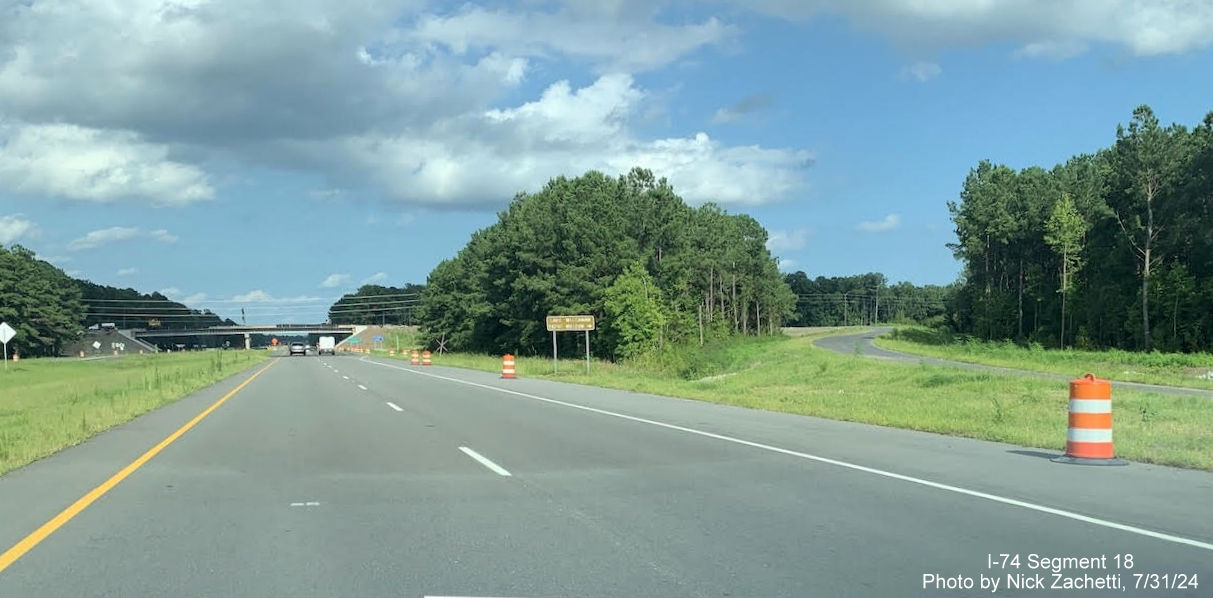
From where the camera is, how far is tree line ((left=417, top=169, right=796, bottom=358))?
7306cm

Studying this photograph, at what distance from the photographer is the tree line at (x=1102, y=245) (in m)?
65.6

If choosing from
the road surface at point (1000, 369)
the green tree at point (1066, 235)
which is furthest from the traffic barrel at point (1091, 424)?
the green tree at point (1066, 235)

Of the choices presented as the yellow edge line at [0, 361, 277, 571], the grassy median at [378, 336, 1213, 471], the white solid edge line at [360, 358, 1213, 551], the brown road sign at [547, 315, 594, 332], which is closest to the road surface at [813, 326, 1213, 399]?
the grassy median at [378, 336, 1213, 471]

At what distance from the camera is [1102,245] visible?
79.5 metres

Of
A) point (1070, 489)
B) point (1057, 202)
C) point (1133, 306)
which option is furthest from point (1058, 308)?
point (1070, 489)

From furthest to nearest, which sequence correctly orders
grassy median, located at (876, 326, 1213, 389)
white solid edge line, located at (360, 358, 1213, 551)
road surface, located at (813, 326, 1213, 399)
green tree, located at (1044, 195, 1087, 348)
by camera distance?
green tree, located at (1044, 195, 1087, 348) < grassy median, located at (876, 326, 1213, 389) < road surface, located at (813, 326, 1213, 399) < white solid edge line, located at (360, 358, 1213, 551)

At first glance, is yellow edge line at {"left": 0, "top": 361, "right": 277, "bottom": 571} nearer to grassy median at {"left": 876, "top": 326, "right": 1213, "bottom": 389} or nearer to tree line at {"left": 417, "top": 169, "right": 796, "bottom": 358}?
grassy median at {"left": 876, "top": 326, "right": 1213, "bottom": 389}

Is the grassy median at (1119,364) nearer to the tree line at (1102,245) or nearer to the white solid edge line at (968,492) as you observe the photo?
the tree line at (1102,245)

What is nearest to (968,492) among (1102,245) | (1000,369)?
(1000,369)

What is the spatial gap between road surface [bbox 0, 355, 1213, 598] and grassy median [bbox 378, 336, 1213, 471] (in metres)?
1.53

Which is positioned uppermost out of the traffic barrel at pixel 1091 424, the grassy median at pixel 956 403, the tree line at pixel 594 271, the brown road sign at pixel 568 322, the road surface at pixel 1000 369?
the tree line at pixel 594 271

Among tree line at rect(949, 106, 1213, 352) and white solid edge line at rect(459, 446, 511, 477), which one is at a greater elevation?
tree line at rect(949, 106, 1213, 352)

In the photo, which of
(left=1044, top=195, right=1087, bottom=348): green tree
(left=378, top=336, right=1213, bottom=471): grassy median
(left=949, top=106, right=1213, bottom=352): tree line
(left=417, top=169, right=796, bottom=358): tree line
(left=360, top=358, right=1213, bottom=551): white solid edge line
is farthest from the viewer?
(left=1044, top=195, right=1087, bottom=348): green tree

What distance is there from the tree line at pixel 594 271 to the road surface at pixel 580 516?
5439 centimetres
